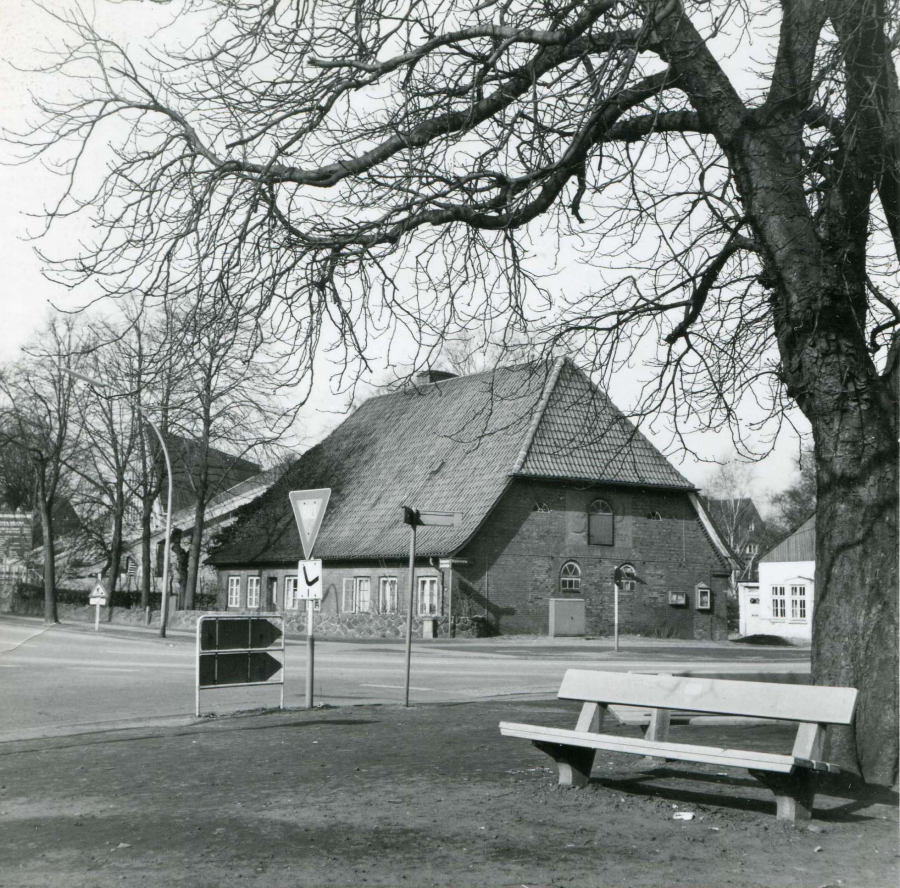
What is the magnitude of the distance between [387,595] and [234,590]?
1144 centimetres

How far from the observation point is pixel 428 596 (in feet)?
116

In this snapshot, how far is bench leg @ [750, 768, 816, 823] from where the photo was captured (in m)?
6.11

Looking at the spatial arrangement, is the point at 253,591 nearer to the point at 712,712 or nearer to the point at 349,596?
the point at 349,596

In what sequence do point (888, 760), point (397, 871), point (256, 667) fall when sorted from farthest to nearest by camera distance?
point (256, 667), point (888, 760), point (397, 871)

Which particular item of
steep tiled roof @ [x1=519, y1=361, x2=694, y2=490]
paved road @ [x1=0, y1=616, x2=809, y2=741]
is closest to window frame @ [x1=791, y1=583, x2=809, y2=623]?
steep tiled roof @ [x1=519, y1=361, x2=694, y2=490]

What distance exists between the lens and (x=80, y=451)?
146 feet

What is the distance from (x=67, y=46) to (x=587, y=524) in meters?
30.5

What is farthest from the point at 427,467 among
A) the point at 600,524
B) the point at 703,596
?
the point at 703,596

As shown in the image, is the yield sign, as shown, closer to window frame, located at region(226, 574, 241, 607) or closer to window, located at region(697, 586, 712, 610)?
window, located at region(697, 586, 712, 610)

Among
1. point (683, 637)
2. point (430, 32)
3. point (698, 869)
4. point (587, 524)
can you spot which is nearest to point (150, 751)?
point (698, 869)

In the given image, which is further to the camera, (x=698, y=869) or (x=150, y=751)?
(x=150, y=751)

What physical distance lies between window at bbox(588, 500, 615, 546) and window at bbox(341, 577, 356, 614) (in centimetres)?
815

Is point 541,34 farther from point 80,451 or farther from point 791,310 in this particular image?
point 80,451

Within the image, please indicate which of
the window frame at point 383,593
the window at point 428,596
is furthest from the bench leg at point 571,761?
the window frame at point 383,593
